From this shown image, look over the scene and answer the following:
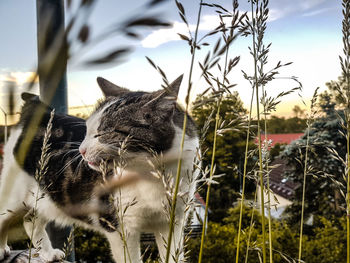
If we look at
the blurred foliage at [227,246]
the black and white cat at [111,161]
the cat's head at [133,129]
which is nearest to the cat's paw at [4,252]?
the black and white cat at [111,161]

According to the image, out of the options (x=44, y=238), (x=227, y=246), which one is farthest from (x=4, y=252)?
(x=227, y=246)

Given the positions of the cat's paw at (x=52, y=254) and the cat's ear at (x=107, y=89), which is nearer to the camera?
the cat's ear at (x=107, y=89)

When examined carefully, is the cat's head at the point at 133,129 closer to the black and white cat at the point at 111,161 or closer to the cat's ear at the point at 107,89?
the black and white cat at the point at 111,161

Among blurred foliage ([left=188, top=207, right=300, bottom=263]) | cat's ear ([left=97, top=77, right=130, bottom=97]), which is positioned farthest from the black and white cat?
blurred foliage ([left=188, top=207, right=300, bottom=263])

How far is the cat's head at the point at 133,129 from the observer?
738 mm

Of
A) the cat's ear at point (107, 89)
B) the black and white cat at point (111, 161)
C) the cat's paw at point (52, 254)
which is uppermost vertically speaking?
the cat's ear at point (107, 89)

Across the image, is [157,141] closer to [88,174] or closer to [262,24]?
[88,174]

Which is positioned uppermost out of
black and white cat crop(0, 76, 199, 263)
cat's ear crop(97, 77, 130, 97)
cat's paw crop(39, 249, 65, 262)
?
cat's ear crop(97, 77, 130, 97)

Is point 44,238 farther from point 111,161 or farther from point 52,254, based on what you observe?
point 111,161

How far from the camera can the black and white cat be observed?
0.76 metres

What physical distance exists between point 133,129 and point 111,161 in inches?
3.8

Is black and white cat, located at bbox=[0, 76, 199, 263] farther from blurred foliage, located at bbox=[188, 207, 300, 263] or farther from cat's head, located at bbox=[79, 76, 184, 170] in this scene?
blurred foliage, located at bbox=[188, 207, 300, 263]

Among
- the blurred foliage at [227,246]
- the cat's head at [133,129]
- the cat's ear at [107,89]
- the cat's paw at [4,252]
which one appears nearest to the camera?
the cat's head at [133,129]

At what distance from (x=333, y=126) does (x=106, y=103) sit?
Result: 4.17 meters
